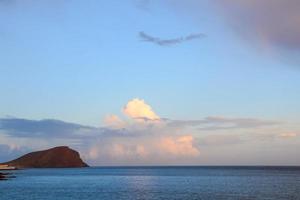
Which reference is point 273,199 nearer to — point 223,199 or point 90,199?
point 223,199

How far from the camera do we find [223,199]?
83688 millimetres

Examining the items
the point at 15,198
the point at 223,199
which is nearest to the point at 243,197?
the point at 223,199

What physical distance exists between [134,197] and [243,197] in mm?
20239

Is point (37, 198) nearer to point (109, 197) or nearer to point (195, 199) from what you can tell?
point (109, 197)

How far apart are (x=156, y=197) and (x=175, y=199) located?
16.9 feet

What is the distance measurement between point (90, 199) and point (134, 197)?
329 inches

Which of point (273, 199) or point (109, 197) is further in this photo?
point (109, 197)

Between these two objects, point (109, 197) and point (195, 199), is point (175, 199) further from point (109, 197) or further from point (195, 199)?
point (109, 197)

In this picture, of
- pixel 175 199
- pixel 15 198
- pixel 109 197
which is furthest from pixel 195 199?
pixel 15 198

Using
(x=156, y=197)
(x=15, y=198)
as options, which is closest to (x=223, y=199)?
(x=156, y=197)

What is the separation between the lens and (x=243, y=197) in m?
87.2

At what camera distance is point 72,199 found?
8681 centimetres

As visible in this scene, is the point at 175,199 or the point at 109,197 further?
the point at 109,197

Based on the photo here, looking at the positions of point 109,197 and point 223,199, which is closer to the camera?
point 223,199
